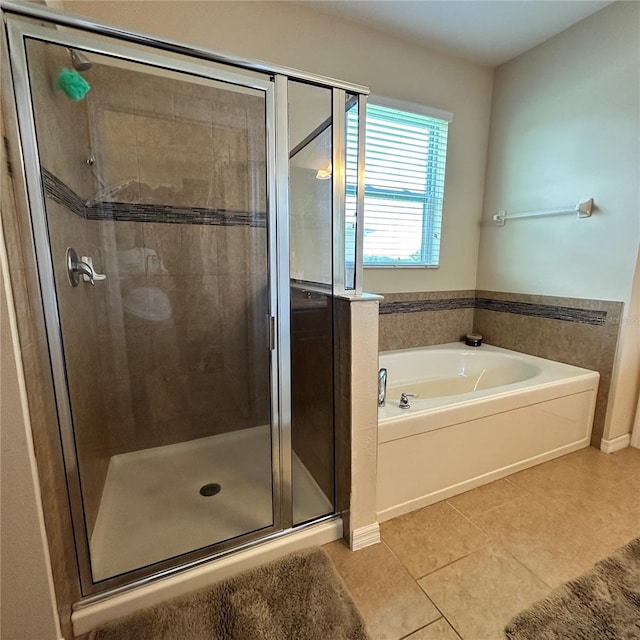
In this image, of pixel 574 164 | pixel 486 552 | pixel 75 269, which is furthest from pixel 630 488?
pixel 75 269

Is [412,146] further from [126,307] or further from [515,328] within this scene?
[126,307]

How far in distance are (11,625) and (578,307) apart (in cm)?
293

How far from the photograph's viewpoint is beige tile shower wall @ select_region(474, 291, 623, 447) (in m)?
2.02

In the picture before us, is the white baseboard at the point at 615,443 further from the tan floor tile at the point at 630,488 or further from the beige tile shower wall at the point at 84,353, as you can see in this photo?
the beige tile shower wall at the point at 84,353

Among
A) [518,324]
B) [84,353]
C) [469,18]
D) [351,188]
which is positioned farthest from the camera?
[518,324]

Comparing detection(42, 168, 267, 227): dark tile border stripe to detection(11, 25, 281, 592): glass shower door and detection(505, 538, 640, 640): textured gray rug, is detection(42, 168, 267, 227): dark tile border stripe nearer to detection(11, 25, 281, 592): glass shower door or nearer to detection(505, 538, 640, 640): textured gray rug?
detection(11, 25, 281, 592): glass shower door

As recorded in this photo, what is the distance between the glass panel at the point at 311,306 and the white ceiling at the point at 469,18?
1.29 meters

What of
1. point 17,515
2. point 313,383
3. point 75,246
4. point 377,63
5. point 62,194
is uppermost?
point 377,63

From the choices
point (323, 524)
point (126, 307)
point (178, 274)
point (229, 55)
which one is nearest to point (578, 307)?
point (323, 524)

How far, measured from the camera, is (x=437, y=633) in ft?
3.40

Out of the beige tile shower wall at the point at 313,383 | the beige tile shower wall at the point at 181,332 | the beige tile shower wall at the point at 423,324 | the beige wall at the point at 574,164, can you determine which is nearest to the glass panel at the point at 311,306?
the beige tile shower wall at the point at 313,383

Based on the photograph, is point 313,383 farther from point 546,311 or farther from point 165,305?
point 546,311

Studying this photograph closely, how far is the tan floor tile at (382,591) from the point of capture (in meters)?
1.06

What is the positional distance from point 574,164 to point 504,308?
1.04 metres
